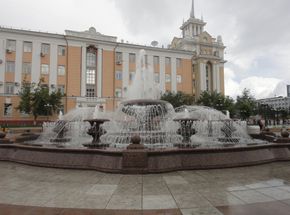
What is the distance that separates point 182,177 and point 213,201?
6.03ft

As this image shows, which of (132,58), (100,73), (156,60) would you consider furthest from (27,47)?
(156,60)

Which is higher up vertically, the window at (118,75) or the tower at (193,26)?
the tower at (193,26)

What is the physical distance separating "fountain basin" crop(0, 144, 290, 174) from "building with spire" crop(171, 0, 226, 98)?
157ft

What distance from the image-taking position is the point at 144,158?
22.1 feet

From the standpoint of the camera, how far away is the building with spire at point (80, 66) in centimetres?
3878

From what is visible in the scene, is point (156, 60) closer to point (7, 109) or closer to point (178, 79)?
point (178, 79)

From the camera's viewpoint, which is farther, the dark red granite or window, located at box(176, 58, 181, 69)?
window, located at box(176, 58, 181, 69)

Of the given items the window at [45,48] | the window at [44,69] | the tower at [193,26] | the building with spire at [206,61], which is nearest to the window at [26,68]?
the window at [44,69]

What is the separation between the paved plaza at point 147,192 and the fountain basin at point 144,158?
0.30m

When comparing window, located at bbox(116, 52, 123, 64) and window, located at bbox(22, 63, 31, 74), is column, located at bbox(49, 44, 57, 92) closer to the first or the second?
window, located at bbox(22, 63, 31, 74)

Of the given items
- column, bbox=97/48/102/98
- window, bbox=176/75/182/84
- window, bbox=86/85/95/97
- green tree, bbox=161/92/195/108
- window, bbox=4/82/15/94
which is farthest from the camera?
window, bbox=176/75/182/84

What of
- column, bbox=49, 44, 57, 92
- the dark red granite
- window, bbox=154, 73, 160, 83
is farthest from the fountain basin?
window, bbox=154, 73, 160, 83

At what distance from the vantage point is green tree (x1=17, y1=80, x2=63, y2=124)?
34.1m

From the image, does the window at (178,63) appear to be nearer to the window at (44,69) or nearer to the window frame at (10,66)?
the window at (44,69)
